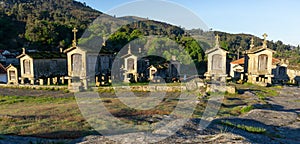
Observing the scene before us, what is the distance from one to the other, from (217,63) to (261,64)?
5.40m

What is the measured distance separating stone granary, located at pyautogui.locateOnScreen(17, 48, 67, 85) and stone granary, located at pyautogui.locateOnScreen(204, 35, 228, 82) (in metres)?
19.0

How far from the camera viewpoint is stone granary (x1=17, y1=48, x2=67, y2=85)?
3244 cm

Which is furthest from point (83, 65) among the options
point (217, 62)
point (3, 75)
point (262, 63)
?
point (262, 63)

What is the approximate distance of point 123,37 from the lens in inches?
2372

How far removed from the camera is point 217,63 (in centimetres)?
3033

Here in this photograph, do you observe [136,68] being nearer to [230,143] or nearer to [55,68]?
[55,68]

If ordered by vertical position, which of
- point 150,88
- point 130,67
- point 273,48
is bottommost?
point 150,88

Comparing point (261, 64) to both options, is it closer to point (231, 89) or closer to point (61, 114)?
point (231, 89)

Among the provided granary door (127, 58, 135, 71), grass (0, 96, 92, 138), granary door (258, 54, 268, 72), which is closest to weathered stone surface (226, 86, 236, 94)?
granary door (258, 54, 268, 72)

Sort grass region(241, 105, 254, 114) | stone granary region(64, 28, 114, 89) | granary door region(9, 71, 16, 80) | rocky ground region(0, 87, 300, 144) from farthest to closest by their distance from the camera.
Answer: granary door region(9, 71, 16, 80), stone granary region(64, 28, 114, 89), grass region(241, 105, 254, 114), rocky ground region(0, 87, 300, 144)

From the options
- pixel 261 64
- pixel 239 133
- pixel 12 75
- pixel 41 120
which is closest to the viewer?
pixel 239 133

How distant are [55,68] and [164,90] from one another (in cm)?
1769

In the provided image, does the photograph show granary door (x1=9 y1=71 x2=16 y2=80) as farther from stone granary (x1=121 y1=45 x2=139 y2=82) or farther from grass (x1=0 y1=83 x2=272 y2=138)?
stone granary (x1=121 y1=45 x2=139 y2=82)

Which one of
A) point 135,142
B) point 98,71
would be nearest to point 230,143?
point 135,142
